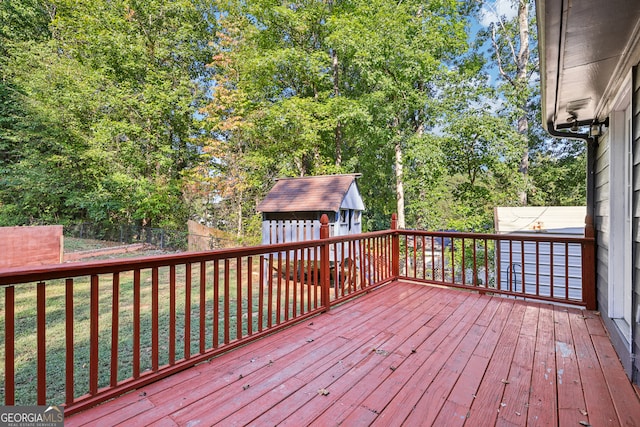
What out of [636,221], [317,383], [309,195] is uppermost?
[309,195]

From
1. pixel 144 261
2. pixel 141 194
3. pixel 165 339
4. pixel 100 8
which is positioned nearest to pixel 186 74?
pixel 100 8

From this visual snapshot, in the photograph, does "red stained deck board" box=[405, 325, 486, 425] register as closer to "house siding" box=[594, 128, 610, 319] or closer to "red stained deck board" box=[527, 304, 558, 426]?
"red stained deck board" box=[527, 304, 558, 426]

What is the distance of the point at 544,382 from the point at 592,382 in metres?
0.31

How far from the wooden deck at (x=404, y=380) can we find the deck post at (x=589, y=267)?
37 centimetres

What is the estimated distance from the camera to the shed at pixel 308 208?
→ 6.01 meters

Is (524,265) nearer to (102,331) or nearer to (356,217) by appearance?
(356,217)

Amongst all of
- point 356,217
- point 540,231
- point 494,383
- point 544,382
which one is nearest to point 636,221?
point 544,382

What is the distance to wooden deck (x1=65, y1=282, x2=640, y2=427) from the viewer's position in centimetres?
156

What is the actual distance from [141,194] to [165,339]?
27.1 ft

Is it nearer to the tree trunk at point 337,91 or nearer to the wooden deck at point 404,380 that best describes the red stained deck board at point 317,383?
the wooden deck at point 404,380

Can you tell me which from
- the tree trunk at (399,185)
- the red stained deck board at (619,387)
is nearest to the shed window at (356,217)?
the tree trunk at (399,185)

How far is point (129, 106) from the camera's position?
409 inches

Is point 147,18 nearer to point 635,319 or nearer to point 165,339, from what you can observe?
point 165,339

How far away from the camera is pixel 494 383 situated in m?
1.87
